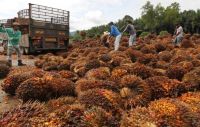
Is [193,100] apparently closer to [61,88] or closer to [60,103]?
[60,103]

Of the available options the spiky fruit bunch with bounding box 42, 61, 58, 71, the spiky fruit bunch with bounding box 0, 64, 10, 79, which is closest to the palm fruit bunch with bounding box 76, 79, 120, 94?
the spiky fruit bunch with bounding box 42, 61, 58, 71

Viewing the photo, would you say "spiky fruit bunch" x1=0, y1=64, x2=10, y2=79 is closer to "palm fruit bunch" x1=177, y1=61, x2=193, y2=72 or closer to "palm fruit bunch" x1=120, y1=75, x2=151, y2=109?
"palm fruit bunch" x1=177, y1=61, x2=193, y2=72

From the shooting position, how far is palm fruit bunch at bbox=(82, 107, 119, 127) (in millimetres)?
4629

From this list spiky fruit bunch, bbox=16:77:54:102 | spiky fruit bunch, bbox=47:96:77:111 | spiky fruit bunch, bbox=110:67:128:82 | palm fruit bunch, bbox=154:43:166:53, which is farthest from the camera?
palm fruit bunch, bbox=154:43:166:53

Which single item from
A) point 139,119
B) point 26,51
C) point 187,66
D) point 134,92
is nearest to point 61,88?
point 134,92

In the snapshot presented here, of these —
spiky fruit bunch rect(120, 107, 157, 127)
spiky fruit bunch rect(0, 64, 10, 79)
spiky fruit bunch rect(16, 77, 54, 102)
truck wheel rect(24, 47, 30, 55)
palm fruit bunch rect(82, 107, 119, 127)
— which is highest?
spiky fruit bunch rect(120, 107, 157, 127)

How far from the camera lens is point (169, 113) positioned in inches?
186

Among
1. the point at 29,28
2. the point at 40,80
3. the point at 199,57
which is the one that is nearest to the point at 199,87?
the point at 40,80

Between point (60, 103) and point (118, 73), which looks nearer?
point (60, 103)

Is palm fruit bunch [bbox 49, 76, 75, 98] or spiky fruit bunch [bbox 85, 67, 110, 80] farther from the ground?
spiky fruit bunch [bbox 85, 67, 110, 80]

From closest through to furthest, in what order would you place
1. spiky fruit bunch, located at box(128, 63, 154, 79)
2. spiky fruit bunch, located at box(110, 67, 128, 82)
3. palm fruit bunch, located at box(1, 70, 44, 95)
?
spiky fruit bunch, located at box(110, 67, 128, 82), spiky fruit bunch, located at box(128, 63, 154, 79), palm fruit bunch, located at box(1, 70, 44, 95)

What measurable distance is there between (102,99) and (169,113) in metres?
1.24

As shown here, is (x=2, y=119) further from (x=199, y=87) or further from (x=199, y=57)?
(x=199, y=57)

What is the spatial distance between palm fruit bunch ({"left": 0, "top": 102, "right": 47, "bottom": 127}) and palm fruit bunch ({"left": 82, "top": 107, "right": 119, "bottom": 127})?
56 cm
